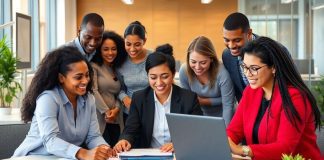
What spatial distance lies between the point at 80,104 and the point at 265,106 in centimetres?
101

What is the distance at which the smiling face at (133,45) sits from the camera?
359cm

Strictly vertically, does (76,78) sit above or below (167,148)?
above

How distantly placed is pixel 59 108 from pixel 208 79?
46.3 inches

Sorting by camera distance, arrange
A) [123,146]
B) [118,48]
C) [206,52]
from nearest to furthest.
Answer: [123,146] → [206,52] → [118,48]

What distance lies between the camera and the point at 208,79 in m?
3.40

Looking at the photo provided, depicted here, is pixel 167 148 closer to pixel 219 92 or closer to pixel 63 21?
pixel 219 92

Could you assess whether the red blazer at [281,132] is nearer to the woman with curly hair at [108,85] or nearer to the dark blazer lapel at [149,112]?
the dark blazer lapel at [149,112]

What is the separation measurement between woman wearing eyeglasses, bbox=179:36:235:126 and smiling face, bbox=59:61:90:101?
2.94 ft

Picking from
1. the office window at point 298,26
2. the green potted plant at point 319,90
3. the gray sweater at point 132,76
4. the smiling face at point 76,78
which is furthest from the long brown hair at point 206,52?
the office window at point 298,26

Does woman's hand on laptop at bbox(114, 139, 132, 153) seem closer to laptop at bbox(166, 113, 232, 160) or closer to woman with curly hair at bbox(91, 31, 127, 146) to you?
laptop at bbox(166, 113, 232, 160)

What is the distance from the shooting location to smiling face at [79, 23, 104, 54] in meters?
→ 3.38

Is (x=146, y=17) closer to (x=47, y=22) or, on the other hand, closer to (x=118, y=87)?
(x=47, y=22)

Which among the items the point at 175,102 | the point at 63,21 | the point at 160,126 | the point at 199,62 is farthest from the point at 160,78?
the point at 63,21

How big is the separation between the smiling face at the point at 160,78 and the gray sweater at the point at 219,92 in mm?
478
